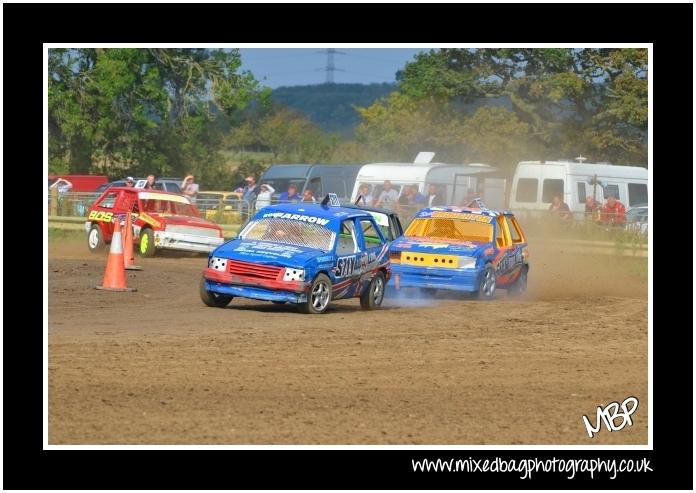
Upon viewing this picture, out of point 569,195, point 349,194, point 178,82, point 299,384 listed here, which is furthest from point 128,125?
point 299,384

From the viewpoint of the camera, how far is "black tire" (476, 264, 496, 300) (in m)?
19.0

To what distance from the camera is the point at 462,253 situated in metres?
18.9

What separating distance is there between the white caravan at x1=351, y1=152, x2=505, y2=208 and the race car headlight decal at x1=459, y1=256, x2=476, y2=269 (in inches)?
569

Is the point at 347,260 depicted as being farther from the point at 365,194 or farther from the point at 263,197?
the point at 263,197

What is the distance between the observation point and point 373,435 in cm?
900

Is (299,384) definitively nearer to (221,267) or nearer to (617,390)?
(617,390)

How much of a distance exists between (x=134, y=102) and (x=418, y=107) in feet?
54.3

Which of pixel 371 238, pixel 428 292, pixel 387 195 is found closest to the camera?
pixel 371 238

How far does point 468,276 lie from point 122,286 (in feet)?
17.1

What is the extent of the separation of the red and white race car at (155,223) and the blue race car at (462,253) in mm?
7154

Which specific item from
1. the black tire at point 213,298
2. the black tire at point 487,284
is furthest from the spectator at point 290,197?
the black tire at point 213,298

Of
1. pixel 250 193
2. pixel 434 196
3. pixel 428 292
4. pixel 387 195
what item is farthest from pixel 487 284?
pixel 250 193

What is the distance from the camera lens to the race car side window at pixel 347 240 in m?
16.5

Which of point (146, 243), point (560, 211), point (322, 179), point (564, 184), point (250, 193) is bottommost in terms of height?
point (146, 243)
